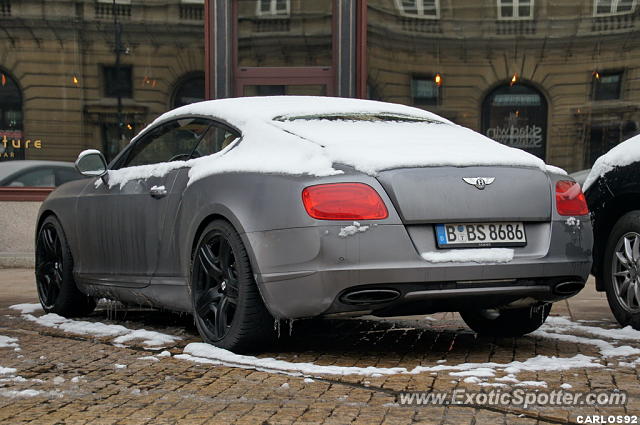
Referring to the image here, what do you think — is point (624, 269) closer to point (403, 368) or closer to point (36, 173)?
point (403, 368)

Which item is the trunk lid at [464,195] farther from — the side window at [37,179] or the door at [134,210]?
the side window at [37,179]

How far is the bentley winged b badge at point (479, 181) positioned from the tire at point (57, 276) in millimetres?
3268

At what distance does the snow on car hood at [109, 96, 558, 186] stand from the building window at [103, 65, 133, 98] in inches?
291

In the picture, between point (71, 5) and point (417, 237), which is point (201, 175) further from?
point (71, 5)

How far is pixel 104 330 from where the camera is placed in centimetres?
663

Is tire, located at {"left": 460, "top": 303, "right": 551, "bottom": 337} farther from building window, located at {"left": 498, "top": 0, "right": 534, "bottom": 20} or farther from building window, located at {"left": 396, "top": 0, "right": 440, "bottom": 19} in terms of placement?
building window, located at {"left": 498, "top": 0, "right": 534, "bottom": 20}

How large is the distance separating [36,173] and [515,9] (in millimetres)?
6454

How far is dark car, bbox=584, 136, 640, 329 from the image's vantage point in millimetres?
6336

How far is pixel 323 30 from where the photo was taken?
13555 millimetres

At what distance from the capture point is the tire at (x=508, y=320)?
6.11m

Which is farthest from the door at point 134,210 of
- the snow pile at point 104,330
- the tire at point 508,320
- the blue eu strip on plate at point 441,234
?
the tire at point 508,320

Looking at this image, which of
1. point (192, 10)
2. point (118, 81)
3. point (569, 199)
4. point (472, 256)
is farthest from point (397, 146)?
point (118, 81)

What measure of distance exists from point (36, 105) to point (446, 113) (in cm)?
528

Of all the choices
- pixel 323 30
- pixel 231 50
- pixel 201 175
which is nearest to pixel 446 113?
pixel 323 30
